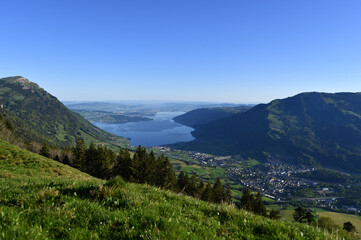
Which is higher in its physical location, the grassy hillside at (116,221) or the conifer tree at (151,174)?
the grassy hillside at (116,221)

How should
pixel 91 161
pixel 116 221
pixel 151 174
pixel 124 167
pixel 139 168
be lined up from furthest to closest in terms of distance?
pixel 91 161, pixel 151 174, pixel 124 167, pixel 139 168, pixel 116 221

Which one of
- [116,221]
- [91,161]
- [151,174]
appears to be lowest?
[151,174]

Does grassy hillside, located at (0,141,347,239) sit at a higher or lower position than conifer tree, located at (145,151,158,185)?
higher

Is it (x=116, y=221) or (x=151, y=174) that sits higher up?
(x=116, y=221)

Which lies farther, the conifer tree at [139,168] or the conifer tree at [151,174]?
the conifer tree at [151,174]

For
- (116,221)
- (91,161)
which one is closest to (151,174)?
(91,161)

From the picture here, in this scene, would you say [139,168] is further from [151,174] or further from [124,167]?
[151,174]

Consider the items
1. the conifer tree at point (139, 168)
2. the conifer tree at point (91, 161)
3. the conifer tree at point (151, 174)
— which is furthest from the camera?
the conifer tree at point (91, 161)

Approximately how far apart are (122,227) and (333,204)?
242251 mm

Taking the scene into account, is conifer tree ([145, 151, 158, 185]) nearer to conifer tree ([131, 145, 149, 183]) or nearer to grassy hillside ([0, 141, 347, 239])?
conifer tree ([131, 145, 149, 183])

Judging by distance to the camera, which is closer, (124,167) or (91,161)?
(124,167)

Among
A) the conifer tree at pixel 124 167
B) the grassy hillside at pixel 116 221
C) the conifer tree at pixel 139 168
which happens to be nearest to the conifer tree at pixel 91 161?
the conifer tree at pixel 124 167

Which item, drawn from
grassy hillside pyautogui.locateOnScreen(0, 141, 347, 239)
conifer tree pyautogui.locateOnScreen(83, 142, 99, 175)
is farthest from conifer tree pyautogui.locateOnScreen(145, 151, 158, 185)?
grassy hillside pyautogui.locateOnScreen(0, 141, 347, 239)

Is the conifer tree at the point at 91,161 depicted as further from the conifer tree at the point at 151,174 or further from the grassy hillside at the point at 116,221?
the grassy hillside at the point at 116,221
